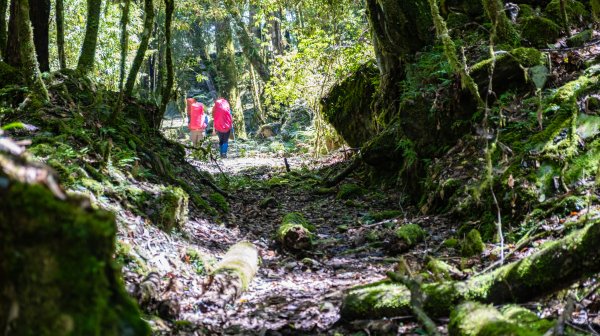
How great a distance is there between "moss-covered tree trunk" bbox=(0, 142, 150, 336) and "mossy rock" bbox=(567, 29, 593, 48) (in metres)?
7.50

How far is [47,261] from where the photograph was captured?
164cm

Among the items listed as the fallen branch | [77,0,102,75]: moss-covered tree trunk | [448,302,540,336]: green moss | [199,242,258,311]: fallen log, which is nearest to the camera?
[448,302,540,336]: green moss

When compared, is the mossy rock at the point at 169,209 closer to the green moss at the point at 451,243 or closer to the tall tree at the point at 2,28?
the green moss at the point at 451,243

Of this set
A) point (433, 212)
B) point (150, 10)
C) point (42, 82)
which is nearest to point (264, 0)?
point (150, 10)

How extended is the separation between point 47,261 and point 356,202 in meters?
7.28

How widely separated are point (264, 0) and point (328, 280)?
1185 cm

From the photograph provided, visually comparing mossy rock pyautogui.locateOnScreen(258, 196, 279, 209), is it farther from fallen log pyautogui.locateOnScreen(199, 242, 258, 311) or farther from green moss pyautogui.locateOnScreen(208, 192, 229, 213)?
fallen log pyautogui.locateOnScreen(199, 242, 258, 311)

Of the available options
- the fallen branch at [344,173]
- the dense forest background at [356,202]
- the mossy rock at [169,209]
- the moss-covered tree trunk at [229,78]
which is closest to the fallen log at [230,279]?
the dense forest background at [356,202]

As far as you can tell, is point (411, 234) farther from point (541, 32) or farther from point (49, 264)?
point (49, 264)

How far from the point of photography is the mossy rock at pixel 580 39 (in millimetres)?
7363

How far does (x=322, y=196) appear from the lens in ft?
32.1

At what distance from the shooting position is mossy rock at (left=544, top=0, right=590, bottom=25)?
26.5ft

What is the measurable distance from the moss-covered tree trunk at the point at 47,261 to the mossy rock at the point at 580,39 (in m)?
7.50

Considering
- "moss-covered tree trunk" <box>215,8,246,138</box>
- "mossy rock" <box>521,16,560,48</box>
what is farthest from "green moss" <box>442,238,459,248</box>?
"moss-covered tree trunk" <box>215,8,246,138</box>
